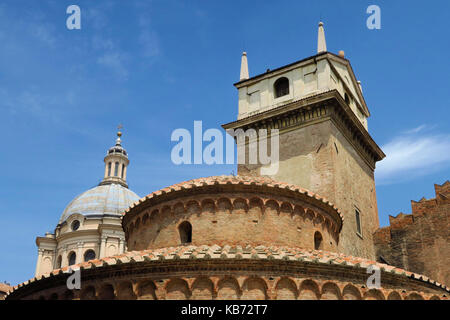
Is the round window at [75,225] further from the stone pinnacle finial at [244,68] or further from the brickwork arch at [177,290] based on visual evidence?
the brickwork arch at [177,290]

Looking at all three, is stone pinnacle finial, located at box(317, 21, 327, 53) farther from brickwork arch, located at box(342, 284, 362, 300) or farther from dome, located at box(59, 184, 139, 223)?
dome, located at box(59, 184, 139, 223)

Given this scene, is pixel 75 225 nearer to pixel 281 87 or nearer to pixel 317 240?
pixel 281 87

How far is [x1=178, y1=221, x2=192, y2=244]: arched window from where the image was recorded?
1488cm

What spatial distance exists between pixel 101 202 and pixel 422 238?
3285 cm

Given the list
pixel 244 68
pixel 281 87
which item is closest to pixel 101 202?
pixel 244 68

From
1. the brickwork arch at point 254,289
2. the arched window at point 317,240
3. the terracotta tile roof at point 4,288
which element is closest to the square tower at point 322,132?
the arched window at point 317,240

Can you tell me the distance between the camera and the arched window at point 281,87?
2437 centimetres

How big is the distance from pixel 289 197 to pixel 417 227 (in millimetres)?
10924

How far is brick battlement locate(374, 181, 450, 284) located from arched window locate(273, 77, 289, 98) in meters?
8.32

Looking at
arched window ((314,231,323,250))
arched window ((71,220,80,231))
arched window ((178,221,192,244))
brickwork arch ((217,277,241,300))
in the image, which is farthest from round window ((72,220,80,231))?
brickwork arch ((217,277,241,300))

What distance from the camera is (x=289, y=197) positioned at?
603 inches

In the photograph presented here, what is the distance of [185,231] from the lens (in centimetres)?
1499

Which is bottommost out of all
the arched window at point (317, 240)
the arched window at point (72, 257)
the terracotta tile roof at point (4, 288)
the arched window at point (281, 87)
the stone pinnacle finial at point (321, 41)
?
the arched window at point (317, 240)
